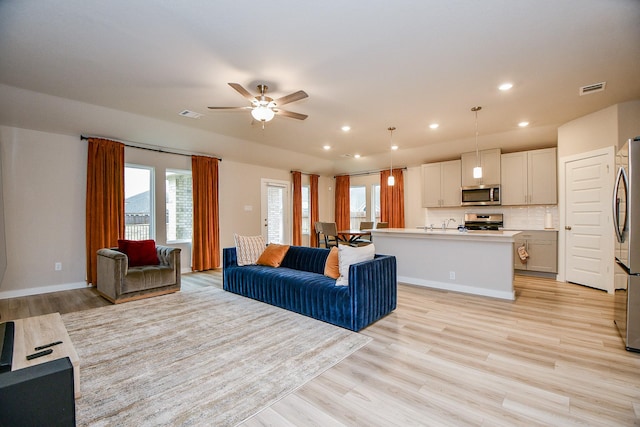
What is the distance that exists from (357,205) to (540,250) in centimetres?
463

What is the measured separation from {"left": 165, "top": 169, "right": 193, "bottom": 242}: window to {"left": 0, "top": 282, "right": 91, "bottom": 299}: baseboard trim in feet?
5.19

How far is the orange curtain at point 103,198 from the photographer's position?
4.69m

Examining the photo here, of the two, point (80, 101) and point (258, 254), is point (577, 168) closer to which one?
point (258, 254)

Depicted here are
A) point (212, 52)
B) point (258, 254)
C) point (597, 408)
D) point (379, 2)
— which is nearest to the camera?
point (597, 408)

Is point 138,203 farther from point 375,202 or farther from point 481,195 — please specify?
point 481,195

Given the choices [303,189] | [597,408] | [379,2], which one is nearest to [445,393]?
[597,408]

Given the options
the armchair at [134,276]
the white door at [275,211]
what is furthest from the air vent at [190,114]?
the white door at [275,211]

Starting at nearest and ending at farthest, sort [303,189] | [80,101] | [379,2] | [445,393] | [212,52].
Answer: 1. [445,393]
2. [379,2]
3. [212,52]
4. [80,101]
5. [303,189]

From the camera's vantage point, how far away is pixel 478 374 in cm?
216

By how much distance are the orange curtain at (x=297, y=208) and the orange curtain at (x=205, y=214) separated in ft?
7.79

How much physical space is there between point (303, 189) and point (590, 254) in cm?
647

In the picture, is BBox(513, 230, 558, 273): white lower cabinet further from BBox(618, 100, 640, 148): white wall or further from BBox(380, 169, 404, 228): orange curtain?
BBox(380, 169, 404, 228): orange curtain

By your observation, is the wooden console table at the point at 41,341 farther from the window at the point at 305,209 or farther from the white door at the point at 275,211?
the window at the point at 305,209

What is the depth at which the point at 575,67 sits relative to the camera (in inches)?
120
